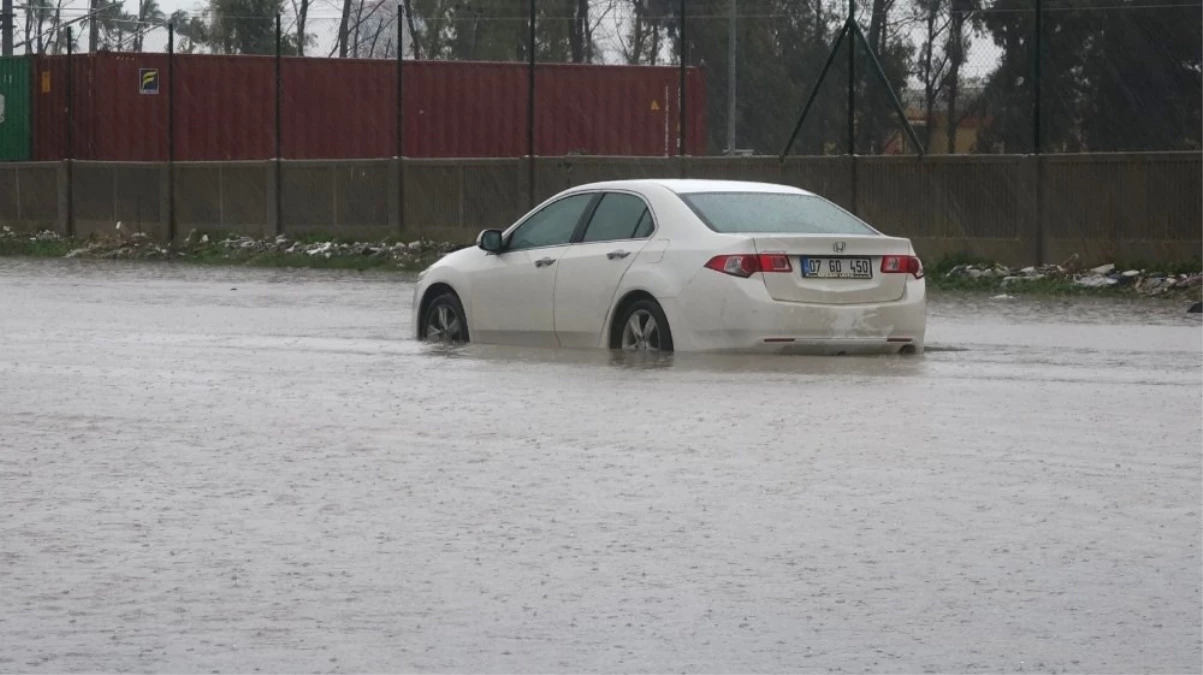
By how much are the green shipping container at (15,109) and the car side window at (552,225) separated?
2903cm

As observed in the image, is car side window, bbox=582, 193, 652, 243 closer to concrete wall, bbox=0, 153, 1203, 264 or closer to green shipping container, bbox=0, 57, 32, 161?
concrete wall, bbox=0, 153, 1203, 264

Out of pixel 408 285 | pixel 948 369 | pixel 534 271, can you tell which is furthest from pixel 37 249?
pixel 948 369

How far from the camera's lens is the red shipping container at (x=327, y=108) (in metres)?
41.9

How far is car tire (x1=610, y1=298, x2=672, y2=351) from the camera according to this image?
1486 centimetres

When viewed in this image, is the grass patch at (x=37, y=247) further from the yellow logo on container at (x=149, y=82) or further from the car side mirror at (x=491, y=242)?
the car side mirror at (x=491, y=242)

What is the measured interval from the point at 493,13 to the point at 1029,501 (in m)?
65.0

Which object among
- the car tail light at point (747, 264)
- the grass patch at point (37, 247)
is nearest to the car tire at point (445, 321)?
the car tail light at point (747, 264)

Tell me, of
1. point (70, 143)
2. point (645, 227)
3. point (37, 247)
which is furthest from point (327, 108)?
point (645, 227)

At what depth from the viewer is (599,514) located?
8.67 metres

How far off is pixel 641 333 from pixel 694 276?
68 centimetres

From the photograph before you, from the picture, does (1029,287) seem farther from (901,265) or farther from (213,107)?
(213,107)

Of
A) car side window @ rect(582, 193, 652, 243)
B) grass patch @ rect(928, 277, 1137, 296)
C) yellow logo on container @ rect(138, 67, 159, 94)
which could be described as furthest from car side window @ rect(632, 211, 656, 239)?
yellow logo on container @ rect(138, 67, 159, 94)

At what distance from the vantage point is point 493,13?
72.9 metres

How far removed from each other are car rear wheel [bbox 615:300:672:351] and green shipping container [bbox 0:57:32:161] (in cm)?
3040
